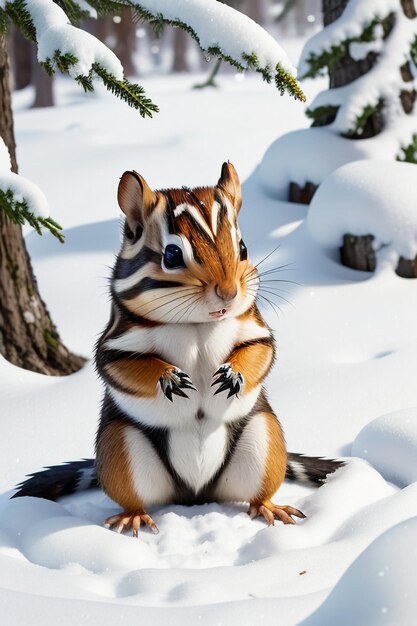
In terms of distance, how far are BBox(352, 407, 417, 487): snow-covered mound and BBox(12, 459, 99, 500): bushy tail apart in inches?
44.9

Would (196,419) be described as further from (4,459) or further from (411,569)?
(4,459)

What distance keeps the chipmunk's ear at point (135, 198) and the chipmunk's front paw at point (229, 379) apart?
1.79 feet

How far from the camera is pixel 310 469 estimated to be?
12.1ft

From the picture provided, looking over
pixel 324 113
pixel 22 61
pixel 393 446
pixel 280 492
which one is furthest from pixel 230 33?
pixel 22 61

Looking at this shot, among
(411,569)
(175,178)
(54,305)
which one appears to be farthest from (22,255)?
(175,178)

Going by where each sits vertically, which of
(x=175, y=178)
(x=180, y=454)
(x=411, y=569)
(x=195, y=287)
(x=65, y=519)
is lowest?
(x=175, y=178)

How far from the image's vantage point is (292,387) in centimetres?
507

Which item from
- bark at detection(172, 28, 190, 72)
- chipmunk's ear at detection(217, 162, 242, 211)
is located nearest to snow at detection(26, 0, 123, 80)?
chipmunk's ear at detection(217, 162, 242, 211)

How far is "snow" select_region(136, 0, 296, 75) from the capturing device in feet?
9.25

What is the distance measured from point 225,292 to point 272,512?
0.87 metres

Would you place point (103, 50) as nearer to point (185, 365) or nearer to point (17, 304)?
point (185, 365)

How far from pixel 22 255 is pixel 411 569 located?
3.69 metres

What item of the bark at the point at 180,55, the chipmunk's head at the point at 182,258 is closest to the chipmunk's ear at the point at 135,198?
the chipmunk's head at the point at 182,258

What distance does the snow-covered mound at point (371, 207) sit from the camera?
6512 mm
